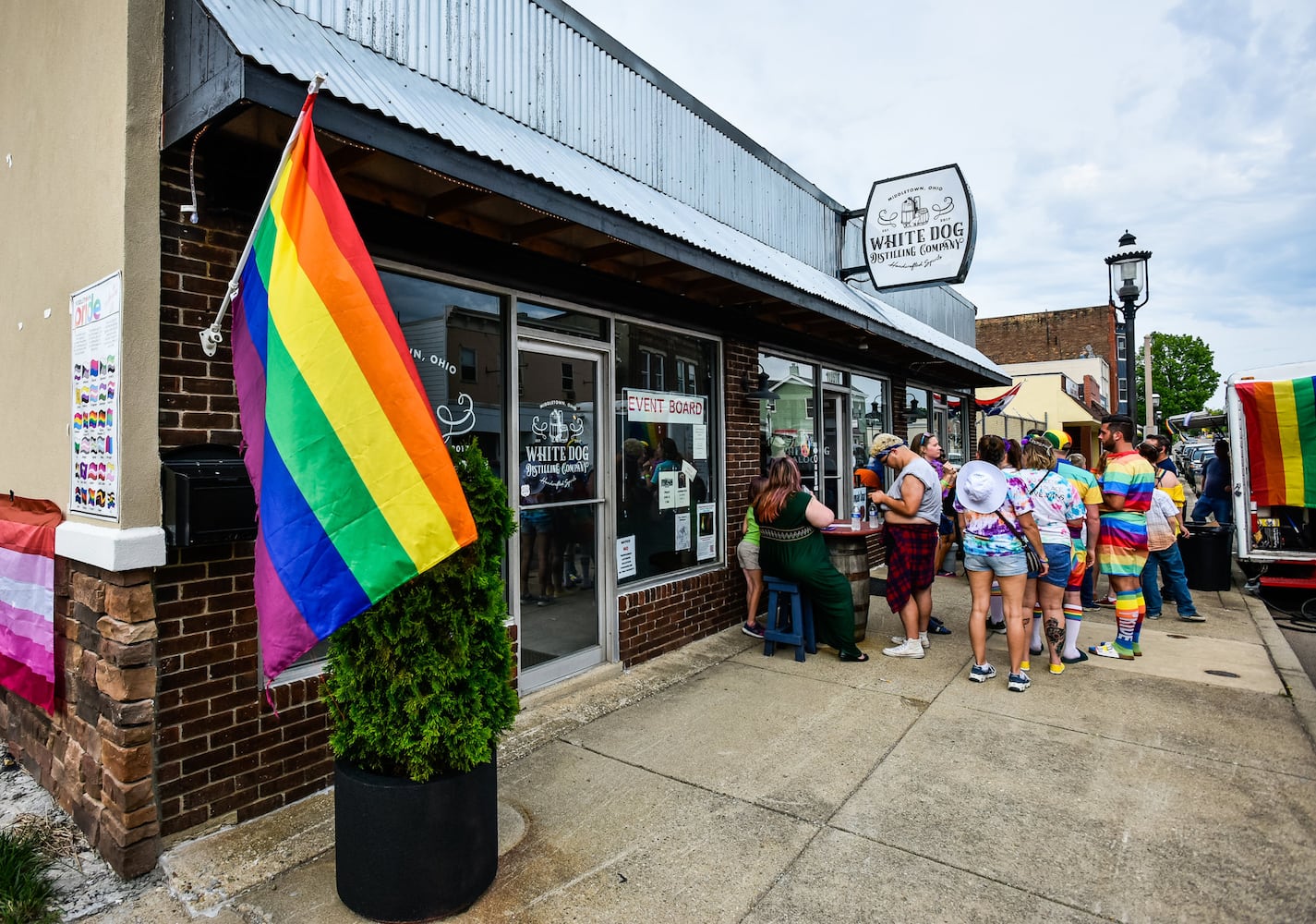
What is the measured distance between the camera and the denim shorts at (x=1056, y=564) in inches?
220

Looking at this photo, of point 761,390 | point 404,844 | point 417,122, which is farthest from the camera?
point 761,390

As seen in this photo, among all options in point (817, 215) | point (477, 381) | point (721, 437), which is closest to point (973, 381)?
point (817, 215)

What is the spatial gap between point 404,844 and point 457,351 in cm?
274

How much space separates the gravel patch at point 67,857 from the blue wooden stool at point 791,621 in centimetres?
422

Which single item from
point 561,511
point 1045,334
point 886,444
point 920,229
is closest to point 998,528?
point 886,444

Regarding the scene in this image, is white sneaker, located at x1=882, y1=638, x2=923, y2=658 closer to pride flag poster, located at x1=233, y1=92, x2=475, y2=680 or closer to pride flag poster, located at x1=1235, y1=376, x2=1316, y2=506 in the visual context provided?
pride flag poster, located at x1=233, y1=92, x2=475, y2=680

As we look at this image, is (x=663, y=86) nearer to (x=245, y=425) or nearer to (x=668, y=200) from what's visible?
(x=668, y=200)

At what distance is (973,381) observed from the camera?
13.4 m

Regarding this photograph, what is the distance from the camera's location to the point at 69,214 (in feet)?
11.8

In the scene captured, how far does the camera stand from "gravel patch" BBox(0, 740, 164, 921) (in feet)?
9.80

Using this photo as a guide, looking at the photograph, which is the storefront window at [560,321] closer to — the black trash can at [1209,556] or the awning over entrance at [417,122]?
the awning over entrance at [417,122]

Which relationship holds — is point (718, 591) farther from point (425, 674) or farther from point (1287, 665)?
point (1287, 665)

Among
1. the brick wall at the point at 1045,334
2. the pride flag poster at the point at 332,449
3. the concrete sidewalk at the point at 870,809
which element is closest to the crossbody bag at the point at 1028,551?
the concrete sidewalk at the point at 870,809

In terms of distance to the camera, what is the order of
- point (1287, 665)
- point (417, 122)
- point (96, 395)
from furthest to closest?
1. point (1287, 665)
2. point (417, 122)
3. point (96, 395)
